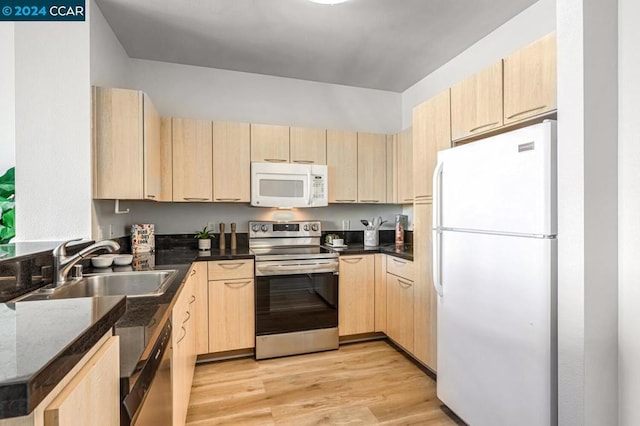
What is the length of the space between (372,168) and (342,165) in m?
0.34

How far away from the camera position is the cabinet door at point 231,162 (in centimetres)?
296

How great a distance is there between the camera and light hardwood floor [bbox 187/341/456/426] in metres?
2.00

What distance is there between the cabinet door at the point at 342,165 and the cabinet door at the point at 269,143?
0.45 m

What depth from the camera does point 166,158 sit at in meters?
2.82

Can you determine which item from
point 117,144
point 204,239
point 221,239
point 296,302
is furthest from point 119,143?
point 296,302

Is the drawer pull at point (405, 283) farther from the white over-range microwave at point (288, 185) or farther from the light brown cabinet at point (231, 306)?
the light brown cabinet at point (231, 306)

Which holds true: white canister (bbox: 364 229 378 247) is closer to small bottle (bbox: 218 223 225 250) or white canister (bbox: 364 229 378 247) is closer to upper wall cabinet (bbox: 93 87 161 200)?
small bottle (bbox: 218 223 225 250)

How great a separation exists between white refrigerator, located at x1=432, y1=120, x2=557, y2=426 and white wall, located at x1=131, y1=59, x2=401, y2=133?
189 cm

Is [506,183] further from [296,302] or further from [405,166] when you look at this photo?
[296,302]

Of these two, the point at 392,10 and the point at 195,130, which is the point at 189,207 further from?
the point at 392,10

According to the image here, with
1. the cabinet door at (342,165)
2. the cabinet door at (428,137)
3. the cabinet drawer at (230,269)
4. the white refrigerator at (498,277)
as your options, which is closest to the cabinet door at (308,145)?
the cabinet door at (342,165)

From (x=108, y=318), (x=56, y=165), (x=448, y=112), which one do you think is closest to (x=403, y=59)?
(x=448, y=112)


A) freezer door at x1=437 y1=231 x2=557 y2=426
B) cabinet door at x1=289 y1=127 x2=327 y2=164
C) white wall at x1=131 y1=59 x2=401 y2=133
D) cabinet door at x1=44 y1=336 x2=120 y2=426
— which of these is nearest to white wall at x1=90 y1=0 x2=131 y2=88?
white wall at x1=131 y1=59 x2=401 y2=133

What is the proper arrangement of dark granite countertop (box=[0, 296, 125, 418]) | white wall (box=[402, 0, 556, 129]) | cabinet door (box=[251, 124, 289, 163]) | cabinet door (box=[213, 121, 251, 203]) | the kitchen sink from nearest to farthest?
dark granite countertop (box=[0, 296, 125, 418]) < the kitchen sink < white wall (box=[402, 0, 556, 129]) < cabinet door (box=[213, 121, 251, 203]) < cabinet door (box=[251, 124, 289, 163])
